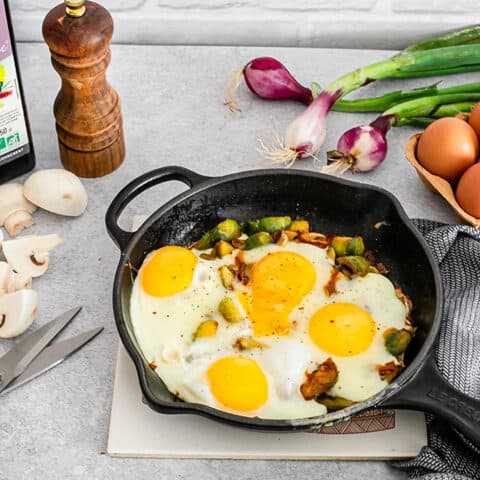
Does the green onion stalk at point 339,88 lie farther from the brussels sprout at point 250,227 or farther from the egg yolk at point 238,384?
the egg yolk at point 238,384

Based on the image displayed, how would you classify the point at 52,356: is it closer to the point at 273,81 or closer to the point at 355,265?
the point at 355,265

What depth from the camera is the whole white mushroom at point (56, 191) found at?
1.61 meters

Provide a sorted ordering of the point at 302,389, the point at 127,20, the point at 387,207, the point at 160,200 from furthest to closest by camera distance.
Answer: the point at 127,20 → the point at 160,200 → the point at 387,207 → the point at 302,389

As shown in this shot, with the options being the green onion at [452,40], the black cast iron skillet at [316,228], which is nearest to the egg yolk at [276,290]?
the black cast iron skillet at [316,228]

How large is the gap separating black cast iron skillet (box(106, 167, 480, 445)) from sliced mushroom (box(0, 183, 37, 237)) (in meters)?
0.25

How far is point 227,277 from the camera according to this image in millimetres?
1460

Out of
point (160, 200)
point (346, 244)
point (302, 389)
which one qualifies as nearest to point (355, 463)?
point (302, 389)

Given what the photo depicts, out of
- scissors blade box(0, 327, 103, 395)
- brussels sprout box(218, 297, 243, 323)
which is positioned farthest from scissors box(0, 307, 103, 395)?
brussels sprout box(218, 297, 243, 323)

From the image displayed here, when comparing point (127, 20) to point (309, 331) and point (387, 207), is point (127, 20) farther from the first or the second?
point (309, 331)

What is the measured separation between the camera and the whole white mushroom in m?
1.61

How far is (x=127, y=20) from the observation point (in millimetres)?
1995

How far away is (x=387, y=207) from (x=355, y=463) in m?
0.45

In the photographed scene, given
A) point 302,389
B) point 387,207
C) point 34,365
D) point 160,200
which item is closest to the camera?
point 302,389

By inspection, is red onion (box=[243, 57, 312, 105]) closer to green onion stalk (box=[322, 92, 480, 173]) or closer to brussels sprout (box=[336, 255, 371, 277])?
green onion stalk (box=[322, 92, 480, 173])
